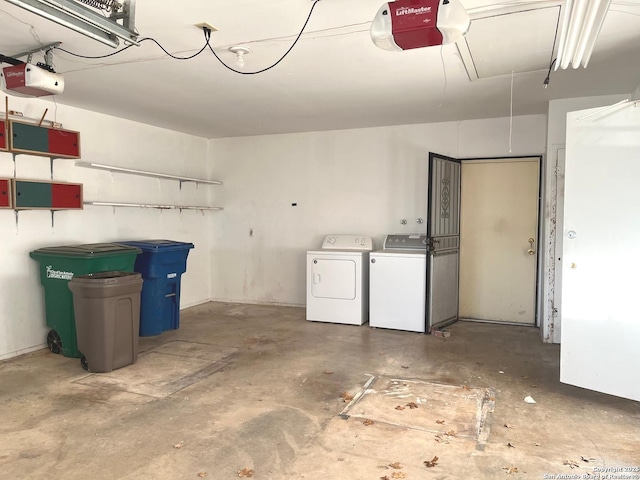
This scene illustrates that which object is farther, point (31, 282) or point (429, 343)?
point (429, 343)

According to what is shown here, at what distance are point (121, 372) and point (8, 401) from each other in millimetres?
821

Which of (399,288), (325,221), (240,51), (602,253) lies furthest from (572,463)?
(325,221)

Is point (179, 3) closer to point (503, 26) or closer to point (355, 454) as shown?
point (503, 26)

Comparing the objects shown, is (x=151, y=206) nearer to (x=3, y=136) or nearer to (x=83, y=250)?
(x=83, y=250)

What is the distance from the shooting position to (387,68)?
3.57 m

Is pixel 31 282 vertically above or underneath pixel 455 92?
underneath

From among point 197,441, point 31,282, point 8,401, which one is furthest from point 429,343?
point 31,282

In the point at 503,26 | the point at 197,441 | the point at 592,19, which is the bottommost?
the point at 197,441

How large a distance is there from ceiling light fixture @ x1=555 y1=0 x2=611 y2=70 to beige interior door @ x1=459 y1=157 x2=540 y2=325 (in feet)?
9.68

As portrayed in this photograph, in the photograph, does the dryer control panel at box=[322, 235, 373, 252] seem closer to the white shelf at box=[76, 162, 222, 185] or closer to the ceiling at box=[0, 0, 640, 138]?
the ceiling at box=[0, 0, 640, 138]

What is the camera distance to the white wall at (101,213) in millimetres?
4273

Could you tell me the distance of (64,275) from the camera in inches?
164

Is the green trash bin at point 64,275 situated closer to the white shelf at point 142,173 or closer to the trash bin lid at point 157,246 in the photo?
the trash bin lid at point 157,246

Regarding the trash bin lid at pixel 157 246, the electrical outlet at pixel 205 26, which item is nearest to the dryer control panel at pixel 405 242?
the trash bin lid at pixel 157 246
